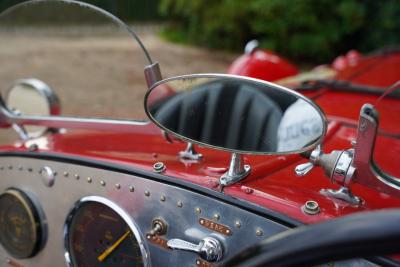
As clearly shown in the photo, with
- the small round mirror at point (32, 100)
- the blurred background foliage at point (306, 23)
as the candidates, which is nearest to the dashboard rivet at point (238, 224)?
the small round mirror at point (32, 100)

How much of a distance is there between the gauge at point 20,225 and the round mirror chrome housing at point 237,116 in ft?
1.46

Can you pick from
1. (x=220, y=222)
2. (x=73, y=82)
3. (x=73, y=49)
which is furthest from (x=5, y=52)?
(x=220, y=222)

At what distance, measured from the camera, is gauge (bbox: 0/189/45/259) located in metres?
1.41

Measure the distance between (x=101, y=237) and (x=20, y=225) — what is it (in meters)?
0.29

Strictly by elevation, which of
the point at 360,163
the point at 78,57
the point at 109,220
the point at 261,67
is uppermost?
the point at 360,163

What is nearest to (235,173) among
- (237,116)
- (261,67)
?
(237,116)

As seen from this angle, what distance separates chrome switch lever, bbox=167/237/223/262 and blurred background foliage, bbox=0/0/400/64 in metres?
7.95

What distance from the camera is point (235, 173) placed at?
117 cm

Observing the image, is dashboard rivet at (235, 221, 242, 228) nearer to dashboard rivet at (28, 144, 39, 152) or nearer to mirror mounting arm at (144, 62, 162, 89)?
mirror mounting arm at (144, 62, 162, 89)

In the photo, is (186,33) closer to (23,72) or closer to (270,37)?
(270,37)

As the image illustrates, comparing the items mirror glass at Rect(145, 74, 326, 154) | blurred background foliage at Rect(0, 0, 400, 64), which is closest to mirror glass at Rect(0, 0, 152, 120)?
mirror glass at Rect(145, 74, 326, 154)

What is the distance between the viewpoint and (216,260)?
1.09 meters

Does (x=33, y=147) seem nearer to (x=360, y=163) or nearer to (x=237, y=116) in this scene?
(x=237, y=116)

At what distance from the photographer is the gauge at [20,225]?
141cm
